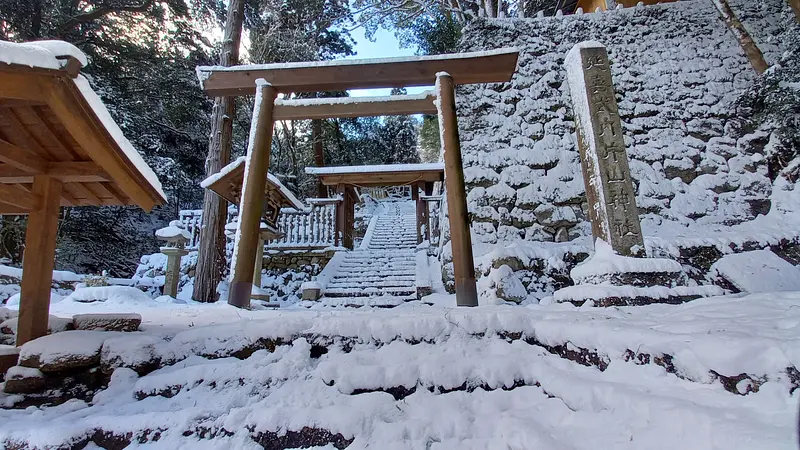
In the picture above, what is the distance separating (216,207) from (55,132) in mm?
4211

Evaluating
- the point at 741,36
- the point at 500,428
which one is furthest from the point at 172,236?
the point at 741,36

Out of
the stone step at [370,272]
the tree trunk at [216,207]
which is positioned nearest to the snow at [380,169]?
the stone step at [370,272]

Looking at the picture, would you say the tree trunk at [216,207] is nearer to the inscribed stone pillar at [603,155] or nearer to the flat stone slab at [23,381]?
the flat stone slab at [23,381]

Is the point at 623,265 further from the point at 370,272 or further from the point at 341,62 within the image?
the point at 370,272

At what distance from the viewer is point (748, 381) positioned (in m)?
1.09

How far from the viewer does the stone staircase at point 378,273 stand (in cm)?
649

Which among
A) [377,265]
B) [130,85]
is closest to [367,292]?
[377,265]

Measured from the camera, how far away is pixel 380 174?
1018 cm

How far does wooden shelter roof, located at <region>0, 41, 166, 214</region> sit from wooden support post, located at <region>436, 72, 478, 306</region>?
2.64 meters

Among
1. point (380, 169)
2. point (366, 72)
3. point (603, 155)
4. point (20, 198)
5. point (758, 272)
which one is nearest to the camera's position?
point (20, 198)

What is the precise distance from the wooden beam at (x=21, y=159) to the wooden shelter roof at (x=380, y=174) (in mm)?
7623

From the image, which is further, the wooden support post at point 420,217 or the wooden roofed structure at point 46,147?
the wooden support post at point 420,217

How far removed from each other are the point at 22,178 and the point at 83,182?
0.34m

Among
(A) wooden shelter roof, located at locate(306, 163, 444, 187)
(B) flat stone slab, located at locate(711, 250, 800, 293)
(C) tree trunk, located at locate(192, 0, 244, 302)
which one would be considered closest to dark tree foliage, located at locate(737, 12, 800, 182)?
(B) flat stone slab, located at locate(711, 250, 800, 293)
